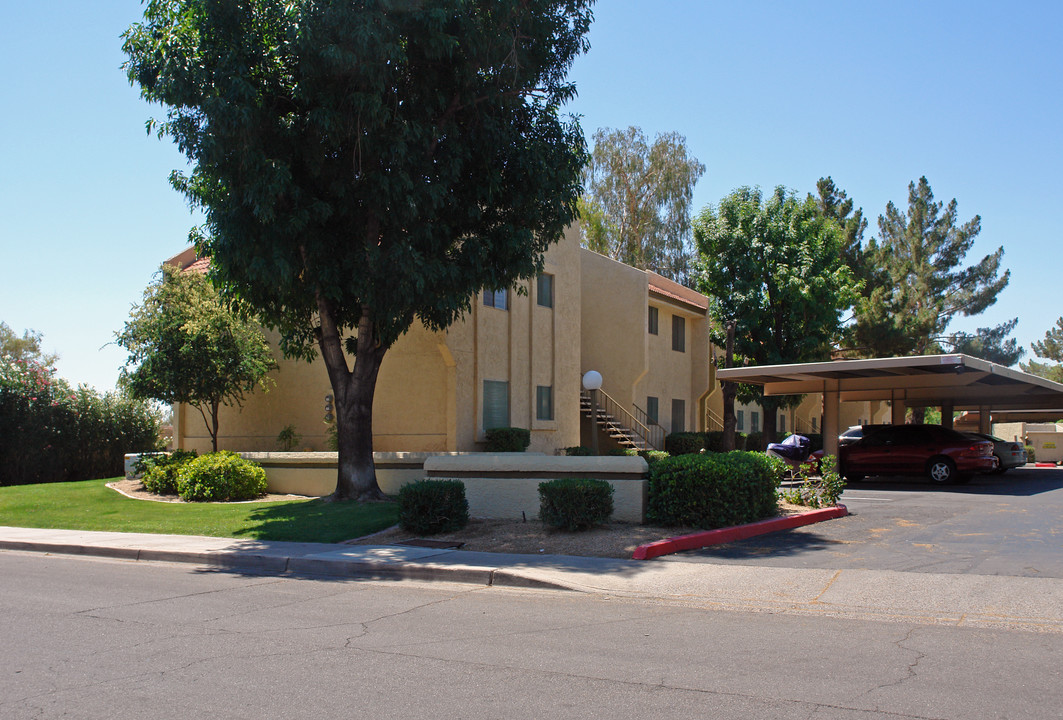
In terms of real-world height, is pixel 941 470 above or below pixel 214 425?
below

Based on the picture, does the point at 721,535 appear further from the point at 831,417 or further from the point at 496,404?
the point at 831,417

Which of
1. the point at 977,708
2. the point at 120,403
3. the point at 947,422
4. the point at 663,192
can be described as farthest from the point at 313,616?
the point at 663,192

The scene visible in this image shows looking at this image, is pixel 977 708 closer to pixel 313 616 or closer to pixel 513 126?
pixel 313 616

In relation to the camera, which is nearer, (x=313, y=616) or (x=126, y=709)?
(x=126, y=709)

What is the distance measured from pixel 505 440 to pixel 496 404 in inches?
49.9

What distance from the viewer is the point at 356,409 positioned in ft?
56.0

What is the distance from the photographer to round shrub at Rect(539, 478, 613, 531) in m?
12.4

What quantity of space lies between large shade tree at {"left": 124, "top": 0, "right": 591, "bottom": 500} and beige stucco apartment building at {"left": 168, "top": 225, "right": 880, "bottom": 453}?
2684 mm

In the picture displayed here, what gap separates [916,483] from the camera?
74.9 feet

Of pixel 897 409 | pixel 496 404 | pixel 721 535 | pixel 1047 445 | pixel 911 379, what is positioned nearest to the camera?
pixel 721 535

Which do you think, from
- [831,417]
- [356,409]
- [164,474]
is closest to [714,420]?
[831,417]

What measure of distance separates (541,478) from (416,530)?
7.09 feet

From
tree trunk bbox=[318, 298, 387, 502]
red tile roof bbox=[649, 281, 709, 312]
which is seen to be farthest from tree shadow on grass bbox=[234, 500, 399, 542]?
red tile roof bbox=[649, 281, 709, 312]

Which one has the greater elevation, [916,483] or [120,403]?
[120,403]
